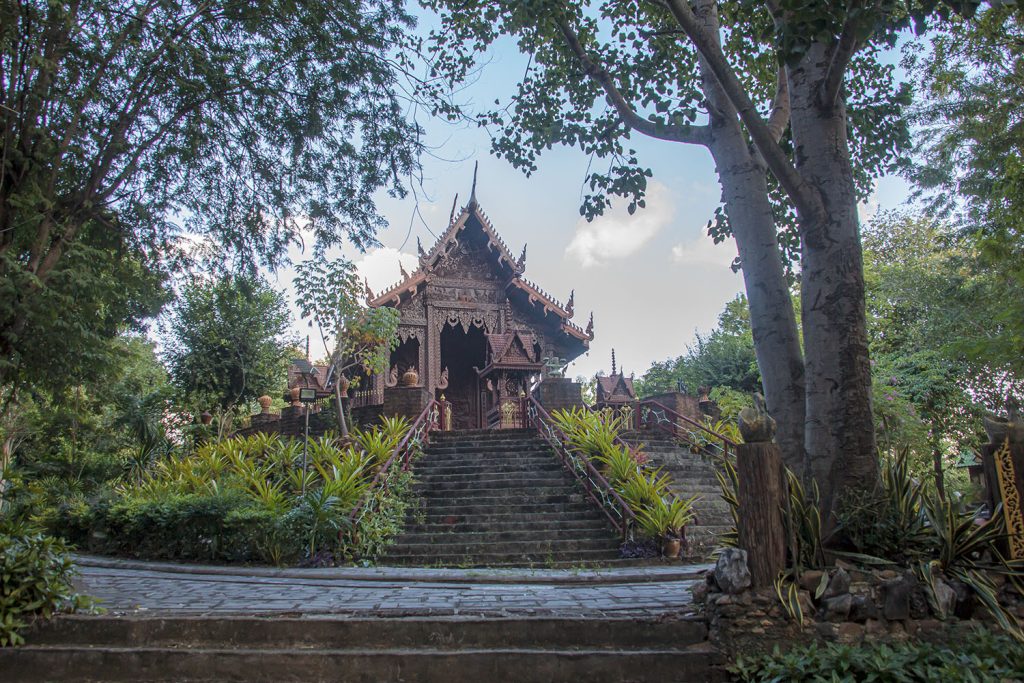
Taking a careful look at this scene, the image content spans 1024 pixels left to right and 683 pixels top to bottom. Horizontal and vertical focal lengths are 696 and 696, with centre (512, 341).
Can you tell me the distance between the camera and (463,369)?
928 inches

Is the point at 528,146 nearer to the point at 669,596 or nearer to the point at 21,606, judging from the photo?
the point at 669,596

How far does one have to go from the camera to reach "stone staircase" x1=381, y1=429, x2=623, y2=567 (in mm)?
9719

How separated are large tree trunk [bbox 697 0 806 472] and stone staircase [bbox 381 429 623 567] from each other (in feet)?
14.0

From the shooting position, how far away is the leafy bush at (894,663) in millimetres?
3932

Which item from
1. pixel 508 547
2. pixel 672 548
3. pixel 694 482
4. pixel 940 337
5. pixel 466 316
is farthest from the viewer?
pixel 466 316

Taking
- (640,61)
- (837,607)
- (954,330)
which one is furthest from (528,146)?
(954,330)

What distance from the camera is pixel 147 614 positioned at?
5168mm

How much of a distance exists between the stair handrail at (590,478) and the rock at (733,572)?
500cm

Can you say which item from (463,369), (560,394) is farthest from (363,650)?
(463,369)

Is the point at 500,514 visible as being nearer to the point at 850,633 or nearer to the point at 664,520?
the point at 664,520

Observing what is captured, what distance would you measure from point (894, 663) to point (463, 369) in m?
19.9

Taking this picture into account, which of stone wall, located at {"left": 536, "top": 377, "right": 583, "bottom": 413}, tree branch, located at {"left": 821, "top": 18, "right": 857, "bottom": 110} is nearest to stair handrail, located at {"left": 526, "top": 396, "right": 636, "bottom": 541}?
stone wall, located at {"left": 536, "top": 377, "right": 583, "bottom": 413}

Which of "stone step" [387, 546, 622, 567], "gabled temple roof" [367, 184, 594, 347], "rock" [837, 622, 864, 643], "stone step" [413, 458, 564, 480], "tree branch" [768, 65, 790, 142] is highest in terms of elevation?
"gabled temple roof" [367, 184, 594, 347]

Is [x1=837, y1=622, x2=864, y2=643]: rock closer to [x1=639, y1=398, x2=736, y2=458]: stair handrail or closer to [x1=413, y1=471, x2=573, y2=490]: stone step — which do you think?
[x1=413, y1=471, x2=573, y2=490]: stone step
